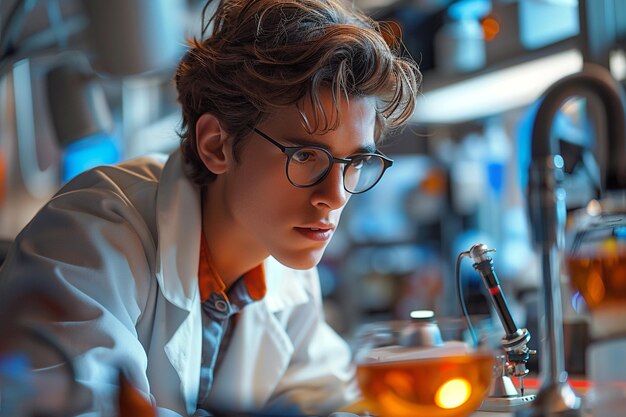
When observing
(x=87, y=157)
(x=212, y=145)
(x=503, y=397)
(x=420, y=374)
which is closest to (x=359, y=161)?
(x=212, y=145)

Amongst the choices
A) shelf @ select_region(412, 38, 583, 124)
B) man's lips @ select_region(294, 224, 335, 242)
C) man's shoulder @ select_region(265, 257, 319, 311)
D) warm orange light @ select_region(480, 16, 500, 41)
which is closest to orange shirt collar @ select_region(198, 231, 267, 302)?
man's shoulder @ select_region(265, 257, 319, 311)

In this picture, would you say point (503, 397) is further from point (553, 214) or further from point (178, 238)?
point (178, 238)

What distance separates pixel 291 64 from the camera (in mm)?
1230

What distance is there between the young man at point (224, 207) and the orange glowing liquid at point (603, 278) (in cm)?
44

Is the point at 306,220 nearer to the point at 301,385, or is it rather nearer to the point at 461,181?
the point at 301,385

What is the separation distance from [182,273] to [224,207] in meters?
0.19

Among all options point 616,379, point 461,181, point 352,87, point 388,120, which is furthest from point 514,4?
point 616,379

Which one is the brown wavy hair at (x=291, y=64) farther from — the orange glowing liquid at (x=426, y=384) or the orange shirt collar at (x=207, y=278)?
the orange glowing liquid at (x=426, y=384)

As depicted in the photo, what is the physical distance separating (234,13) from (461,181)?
2.68 metres

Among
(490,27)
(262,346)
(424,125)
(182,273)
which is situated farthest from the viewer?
(424,125)

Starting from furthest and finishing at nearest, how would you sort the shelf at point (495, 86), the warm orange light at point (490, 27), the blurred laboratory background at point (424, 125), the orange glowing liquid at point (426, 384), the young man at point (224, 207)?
the warm orange light at point (490, 27)
the shelf at point (495, 86)
the blurred laboratory background at point (424, 125)
the young man at point (224, 207)
the orange glowing liquid at point (426, 384)

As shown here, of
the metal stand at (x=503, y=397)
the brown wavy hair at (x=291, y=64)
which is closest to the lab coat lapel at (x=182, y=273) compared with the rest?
the brown wavy hair at (x=291, y=64)

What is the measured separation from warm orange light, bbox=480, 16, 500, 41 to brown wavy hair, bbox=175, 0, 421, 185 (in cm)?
134

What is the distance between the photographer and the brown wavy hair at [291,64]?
3.99ft
